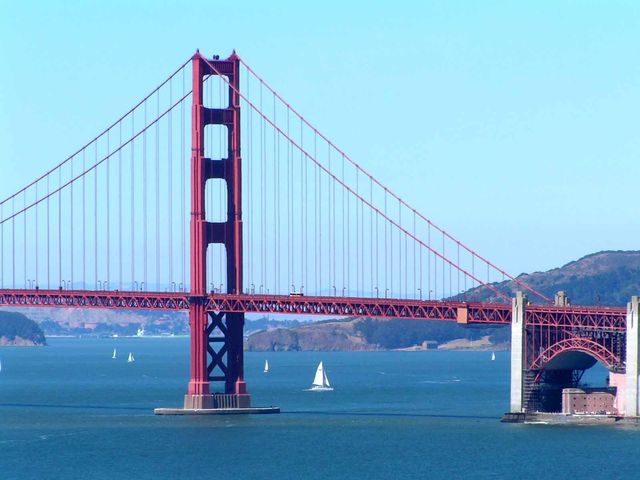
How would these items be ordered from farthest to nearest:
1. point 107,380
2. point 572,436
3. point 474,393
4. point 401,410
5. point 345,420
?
point 107,380, point 474,393, point 401,410, point 345,420, point 572,436

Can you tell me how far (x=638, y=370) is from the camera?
102875mm

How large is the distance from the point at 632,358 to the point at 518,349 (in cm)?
672

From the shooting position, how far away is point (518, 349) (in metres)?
107

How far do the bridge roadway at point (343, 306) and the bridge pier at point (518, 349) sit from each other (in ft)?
2.11

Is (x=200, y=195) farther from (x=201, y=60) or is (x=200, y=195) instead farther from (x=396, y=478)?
(x=396, y=478)

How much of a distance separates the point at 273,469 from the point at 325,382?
71.7 m

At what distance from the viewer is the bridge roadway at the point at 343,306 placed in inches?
4198

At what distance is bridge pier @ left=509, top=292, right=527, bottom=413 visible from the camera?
4213 inches

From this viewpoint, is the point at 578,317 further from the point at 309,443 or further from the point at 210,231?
the point at 210,231

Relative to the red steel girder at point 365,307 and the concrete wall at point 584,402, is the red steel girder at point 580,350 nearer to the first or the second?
the concrete wall at point 584,402

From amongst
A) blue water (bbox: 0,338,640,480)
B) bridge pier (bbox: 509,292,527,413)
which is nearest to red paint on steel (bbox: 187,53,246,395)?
blue water (bbox: 0,338,640,480)

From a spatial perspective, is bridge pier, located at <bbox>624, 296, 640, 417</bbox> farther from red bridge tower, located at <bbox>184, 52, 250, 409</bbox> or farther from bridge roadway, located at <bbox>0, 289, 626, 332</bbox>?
red bridge tower, located at <bbox>184, 52, 250, 409</bbox>

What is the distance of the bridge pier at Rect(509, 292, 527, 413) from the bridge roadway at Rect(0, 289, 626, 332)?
642mm

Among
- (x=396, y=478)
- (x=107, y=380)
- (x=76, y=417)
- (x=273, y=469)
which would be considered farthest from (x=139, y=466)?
(x=107, y=380)
